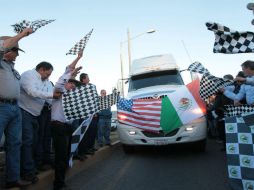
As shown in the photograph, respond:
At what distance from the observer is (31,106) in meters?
6.46

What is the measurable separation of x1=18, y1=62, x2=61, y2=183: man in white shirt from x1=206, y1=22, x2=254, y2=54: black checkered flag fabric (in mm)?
2542

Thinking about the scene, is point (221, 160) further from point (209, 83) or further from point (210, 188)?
point (210, 188)

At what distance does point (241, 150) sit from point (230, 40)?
1.63 metres

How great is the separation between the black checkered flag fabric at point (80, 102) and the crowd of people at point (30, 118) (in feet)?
0.28

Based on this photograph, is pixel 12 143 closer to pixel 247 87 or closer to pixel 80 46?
pixel 80 46

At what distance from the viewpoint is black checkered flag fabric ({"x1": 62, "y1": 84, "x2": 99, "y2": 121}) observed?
247 inches

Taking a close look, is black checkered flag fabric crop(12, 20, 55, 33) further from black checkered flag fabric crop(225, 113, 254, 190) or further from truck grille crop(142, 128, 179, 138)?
truck grille crop(142, 128, 179, 138)

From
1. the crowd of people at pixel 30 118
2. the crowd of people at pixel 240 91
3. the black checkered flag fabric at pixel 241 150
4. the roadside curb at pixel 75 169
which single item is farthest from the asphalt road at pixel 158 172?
the crowd of people at pixel 240 91

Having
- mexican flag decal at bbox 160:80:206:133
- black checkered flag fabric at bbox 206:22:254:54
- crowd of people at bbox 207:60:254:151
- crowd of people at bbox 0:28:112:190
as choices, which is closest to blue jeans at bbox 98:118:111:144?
mexican flag decal at bbox 160:80:206:133

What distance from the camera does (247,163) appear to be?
4.88 metres

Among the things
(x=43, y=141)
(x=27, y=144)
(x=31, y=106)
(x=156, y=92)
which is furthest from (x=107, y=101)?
(x=27, y=144)

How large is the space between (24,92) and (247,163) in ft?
12.1

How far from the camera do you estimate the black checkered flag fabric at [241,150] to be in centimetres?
486

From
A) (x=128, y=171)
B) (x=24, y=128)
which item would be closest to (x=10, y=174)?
(x=24, y=128)
